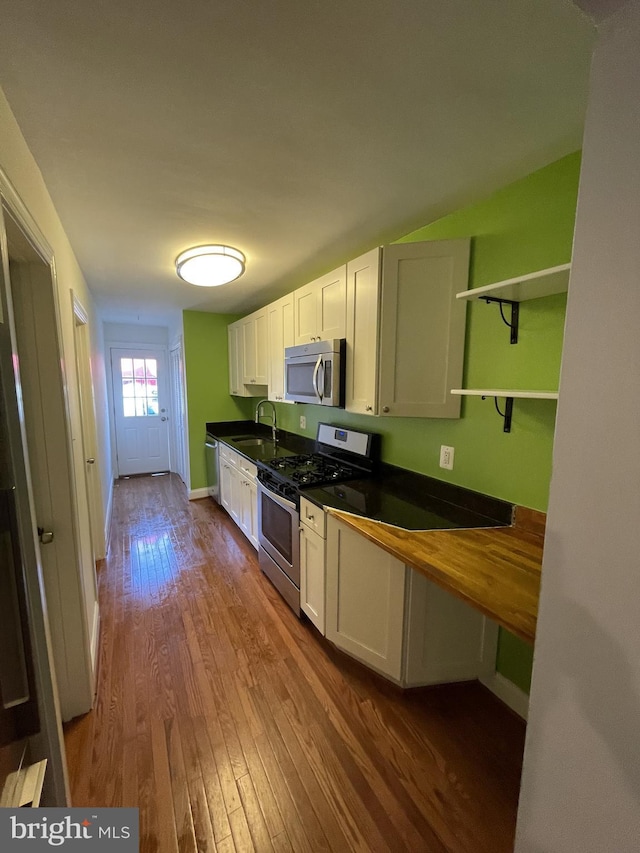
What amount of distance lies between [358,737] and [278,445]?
2.52 metres

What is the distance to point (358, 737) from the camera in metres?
1.51

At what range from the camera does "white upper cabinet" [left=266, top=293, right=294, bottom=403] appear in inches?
110

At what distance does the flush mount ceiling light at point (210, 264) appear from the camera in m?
2.17

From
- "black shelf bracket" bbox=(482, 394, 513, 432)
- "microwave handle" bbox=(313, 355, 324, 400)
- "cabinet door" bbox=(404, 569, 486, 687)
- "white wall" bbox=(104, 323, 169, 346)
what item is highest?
"white wall" bbox=(104, 323, 169, 346)

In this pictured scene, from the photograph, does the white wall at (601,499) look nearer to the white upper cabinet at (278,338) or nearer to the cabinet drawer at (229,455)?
the white upper cabinet at (278,338)

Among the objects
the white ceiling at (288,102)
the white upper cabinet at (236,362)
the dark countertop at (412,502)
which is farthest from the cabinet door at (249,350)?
the dark countertop at (412,502)

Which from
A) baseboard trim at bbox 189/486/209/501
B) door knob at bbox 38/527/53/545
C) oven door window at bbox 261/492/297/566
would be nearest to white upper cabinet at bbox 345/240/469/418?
oven door window at bbox 261/492/297/566

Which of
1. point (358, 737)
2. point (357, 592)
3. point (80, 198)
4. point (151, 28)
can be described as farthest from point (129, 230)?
point (358, 737)

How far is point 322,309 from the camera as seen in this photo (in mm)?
2318

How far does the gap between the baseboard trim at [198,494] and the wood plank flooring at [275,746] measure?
2149 mm

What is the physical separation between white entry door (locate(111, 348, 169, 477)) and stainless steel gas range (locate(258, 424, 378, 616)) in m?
3.76

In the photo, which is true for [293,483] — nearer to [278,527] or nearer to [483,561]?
[278,527]

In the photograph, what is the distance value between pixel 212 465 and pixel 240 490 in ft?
4.11

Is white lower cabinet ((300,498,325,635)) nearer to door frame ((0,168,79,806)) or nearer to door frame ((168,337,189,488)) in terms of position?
door frame ((0,168,79,806))
